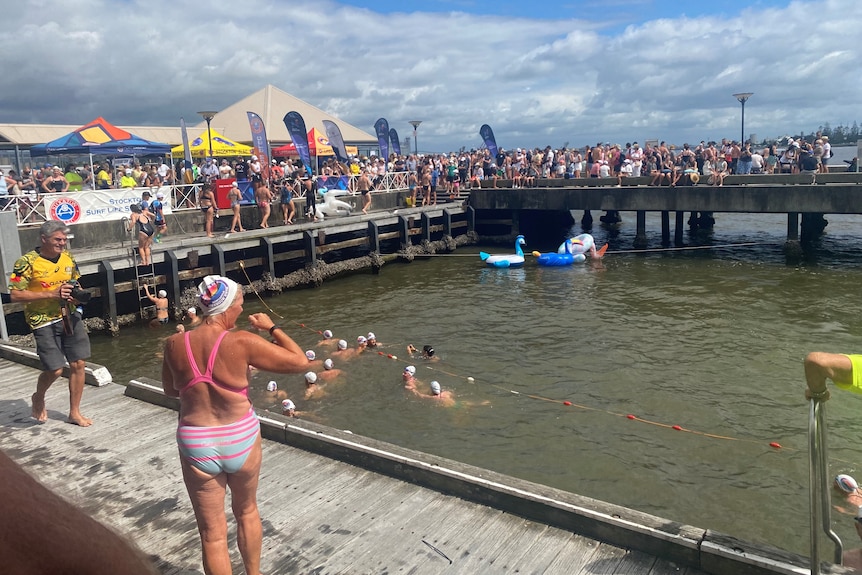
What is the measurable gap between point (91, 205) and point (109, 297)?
3767 mm

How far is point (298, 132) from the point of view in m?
25.5

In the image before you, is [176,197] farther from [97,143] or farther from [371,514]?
[371,514]

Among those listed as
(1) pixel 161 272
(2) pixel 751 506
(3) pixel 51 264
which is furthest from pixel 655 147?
(3) pixel 51 264

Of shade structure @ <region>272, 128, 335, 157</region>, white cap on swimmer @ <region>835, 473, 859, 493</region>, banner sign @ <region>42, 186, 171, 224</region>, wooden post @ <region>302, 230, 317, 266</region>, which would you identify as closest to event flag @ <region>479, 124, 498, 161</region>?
shade structure @ <region>272, 128, 335, 157</region>


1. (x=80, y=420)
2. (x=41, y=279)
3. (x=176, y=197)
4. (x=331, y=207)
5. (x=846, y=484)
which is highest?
(x=176, y=197)

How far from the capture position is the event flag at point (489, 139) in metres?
32.3

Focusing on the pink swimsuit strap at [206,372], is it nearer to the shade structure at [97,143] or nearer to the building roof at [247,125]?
the shade structure at [97,143]

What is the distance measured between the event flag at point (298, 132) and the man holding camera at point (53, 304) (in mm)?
18934

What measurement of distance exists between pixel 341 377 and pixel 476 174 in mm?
20179

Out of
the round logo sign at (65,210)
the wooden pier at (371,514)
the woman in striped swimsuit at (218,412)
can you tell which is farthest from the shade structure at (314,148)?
the woman in striped swimsuit at (218,412)

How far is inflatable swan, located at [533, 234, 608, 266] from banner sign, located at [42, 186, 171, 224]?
44.8 ft

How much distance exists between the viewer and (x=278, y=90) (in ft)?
125

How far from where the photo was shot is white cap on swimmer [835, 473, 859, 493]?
7603 millimetres

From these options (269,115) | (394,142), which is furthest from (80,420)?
(269,115)
